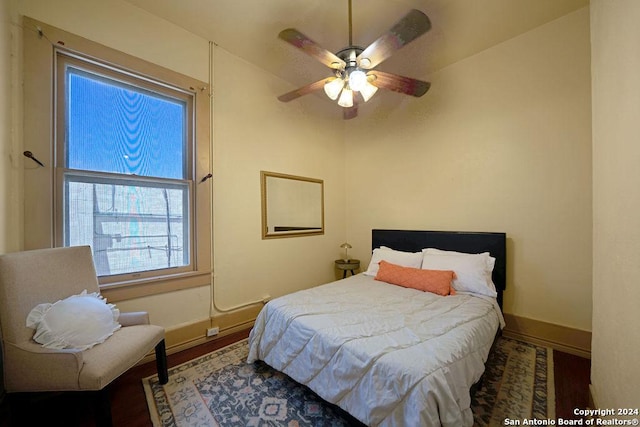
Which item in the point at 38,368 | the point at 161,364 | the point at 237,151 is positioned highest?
the point at 237,151

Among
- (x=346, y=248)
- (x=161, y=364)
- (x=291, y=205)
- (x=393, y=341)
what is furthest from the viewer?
(x=346, y=248)

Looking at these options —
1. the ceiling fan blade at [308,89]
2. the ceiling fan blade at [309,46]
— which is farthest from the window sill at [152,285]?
the ceiling fan blade at [309,46]

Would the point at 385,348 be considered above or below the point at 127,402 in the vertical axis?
above

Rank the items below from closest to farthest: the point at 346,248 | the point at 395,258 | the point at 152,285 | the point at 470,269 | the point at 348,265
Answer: the point at 152,285
the point at 470,269
the point at 395,258
the point at 348,265
the point at 346,248

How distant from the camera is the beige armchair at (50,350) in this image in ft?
4.15

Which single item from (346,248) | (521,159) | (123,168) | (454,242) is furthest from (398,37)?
(346,248)

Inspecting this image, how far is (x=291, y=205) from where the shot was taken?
326 centimetres

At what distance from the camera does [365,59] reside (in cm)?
176

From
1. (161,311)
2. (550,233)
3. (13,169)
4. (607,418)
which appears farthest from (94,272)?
(550,233)

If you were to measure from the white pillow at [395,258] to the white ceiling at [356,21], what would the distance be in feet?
7.15

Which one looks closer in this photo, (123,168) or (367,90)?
(367,90)

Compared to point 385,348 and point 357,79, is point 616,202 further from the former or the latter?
point 357,79

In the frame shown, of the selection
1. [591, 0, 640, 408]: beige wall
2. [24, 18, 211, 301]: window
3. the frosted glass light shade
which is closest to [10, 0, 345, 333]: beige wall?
[24, 18, 211, 301]: window

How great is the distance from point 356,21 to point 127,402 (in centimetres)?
343
